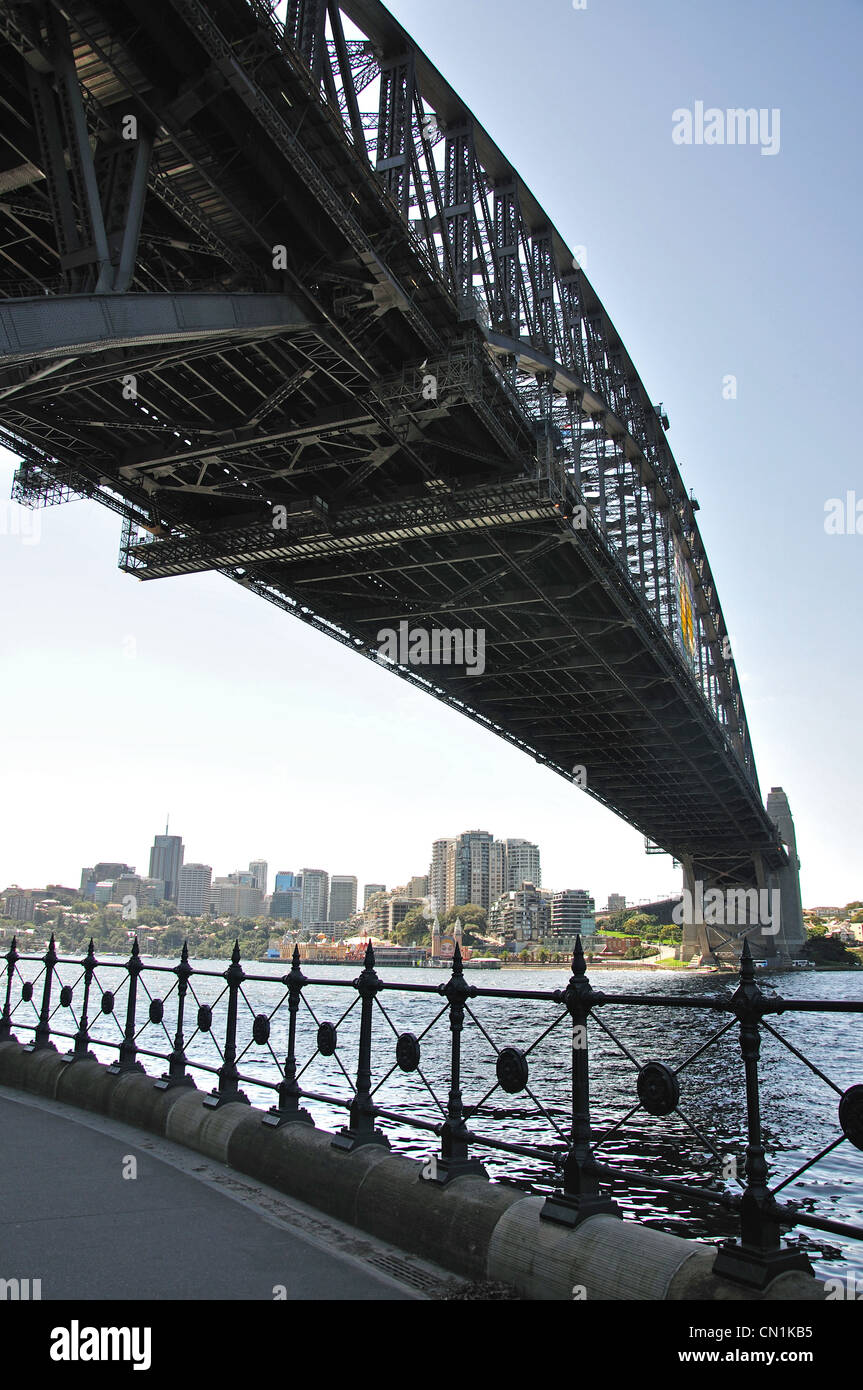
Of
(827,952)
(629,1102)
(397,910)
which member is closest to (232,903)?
(397,910)

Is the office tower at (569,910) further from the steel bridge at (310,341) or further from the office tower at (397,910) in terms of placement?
the steel bridge at (310,341)

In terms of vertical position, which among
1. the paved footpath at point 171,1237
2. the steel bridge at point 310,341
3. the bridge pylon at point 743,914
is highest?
the steel bridge at point 310,341

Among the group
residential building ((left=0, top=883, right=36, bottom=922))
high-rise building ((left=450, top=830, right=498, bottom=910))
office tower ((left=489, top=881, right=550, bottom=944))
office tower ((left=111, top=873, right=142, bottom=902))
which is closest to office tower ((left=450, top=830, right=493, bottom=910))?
high-rise building ((left=450, top=830, right=498, bottom=910))

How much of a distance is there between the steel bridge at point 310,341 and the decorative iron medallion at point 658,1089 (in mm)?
9820

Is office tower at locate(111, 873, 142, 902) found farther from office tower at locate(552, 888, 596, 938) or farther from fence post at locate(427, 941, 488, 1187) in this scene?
fence post at locate(427, 941, 488, 1187)

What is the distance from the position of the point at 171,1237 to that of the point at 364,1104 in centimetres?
151

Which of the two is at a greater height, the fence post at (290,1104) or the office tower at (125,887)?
the fence post at (290,1104)

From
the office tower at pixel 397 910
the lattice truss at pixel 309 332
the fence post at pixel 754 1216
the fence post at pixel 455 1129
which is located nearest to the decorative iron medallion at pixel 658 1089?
the fence post at pixel 754 1216

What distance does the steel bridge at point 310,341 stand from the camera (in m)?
14.0

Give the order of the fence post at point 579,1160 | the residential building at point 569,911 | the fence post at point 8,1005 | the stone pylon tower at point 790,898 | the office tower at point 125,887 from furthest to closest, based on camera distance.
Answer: the residential building at point 569,911 → the office tower at point 125,887 → the stone pylon tower at point 790,898 → the fence post at point 8,1005 → the fence post at point 579,1160

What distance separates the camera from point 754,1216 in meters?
4.17

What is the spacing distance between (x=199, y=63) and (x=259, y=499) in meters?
14.8

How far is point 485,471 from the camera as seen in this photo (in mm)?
27844
